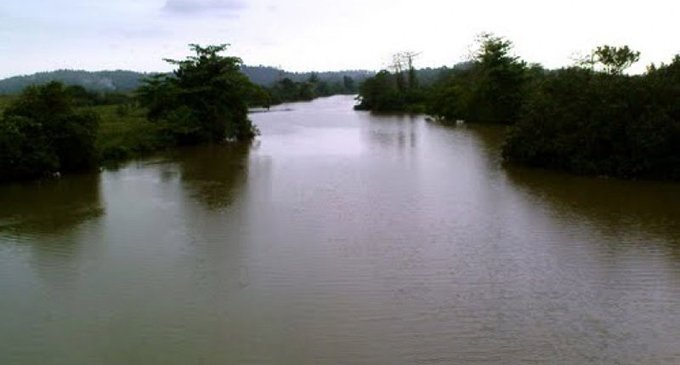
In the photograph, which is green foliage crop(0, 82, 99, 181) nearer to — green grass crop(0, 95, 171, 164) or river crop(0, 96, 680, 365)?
river crop(0, 96, 680, 365)

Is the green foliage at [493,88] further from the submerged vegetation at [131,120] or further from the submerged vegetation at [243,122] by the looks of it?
the submerged vegetation at [131,120]

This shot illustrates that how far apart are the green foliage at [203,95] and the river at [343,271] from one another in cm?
1101

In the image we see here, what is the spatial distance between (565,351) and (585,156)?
1277 cm

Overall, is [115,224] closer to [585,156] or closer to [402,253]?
[402,253]

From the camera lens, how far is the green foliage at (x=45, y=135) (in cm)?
1910

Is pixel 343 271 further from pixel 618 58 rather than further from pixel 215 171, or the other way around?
pixel 618 58

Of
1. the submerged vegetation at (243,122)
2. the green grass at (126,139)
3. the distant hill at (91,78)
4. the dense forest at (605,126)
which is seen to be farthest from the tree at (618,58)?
the distant hill at (91,78)

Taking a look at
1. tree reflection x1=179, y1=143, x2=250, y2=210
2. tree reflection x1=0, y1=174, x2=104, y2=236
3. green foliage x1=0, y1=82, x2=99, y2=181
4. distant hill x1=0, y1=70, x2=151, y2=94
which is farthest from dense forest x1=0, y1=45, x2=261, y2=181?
distant hill x1=0, y1=70, x2=151, y2=94

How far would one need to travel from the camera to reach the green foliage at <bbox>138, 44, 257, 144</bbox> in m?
30.4

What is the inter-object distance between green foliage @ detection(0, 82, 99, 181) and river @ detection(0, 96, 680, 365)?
85cm

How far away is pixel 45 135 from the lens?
20.1m

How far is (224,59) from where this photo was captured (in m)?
30.9

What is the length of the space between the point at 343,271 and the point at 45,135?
13.6 m

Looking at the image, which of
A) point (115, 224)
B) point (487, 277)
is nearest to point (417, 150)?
point (115, 224)
